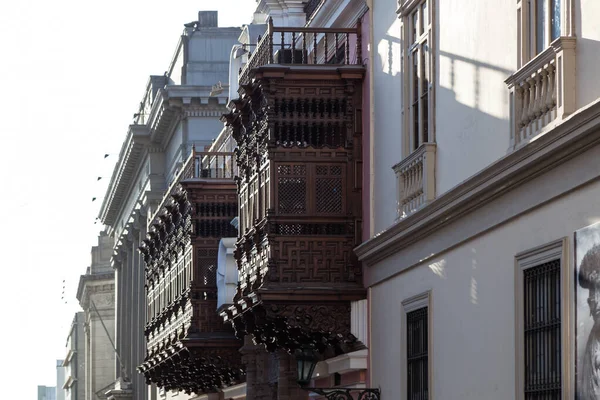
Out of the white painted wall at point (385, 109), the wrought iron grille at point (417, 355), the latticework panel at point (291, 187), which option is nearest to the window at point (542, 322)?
the wrought iron grille at point (417, 355)

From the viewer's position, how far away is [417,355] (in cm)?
1941

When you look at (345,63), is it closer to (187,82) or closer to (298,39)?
(298,39)

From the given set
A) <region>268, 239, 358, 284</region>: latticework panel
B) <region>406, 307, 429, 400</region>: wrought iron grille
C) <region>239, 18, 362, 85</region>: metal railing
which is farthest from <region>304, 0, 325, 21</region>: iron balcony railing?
<region>406, 307, 429, 400</region>: wrought iron grille

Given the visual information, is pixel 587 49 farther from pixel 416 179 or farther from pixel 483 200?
pixel 416 179

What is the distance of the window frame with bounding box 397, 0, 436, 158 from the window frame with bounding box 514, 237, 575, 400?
155 inches

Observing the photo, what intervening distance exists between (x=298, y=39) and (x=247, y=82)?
208 cm

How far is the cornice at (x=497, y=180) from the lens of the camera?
523 inches

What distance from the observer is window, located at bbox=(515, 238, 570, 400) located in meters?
14.1

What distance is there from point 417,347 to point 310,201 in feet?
12.5

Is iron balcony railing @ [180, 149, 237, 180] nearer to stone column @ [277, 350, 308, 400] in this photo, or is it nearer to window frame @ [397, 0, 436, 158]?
stone column @ [277, 350, 308, 400]

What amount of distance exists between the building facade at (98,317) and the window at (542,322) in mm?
62859

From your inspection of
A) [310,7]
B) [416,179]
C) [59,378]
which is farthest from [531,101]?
[59,378]

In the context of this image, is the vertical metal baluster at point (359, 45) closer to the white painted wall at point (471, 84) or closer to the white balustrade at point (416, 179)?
the white balustrade at point (416, 179)

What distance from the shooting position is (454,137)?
710 inches
